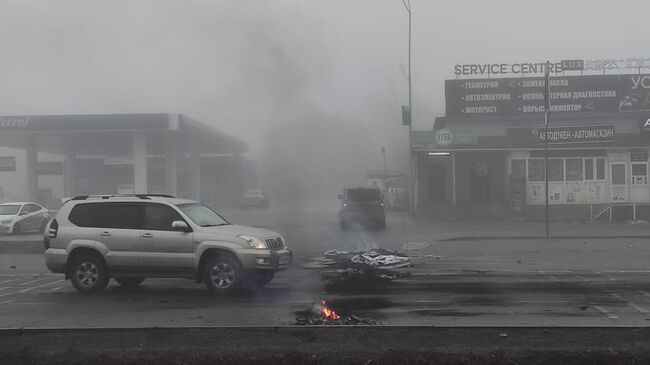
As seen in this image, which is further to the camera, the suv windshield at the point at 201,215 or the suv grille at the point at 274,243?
the suv windshield at the point at 201,215

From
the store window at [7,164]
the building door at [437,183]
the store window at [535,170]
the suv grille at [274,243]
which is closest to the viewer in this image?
the suv grille at [274,243]

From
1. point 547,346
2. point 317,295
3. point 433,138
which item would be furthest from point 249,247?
point 433,138

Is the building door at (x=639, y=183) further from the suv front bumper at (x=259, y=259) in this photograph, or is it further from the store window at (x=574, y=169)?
the suv front bumper at (x=259, y=259)

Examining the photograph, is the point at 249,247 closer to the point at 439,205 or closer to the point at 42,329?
the point at 42,329

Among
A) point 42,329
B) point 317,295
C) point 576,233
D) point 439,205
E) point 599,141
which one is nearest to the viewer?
point 42,329

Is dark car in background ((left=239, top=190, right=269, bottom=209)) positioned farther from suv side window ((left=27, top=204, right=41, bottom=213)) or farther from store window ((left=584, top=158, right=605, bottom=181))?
store window ((left=584, top=158, right=605, bottom=181))

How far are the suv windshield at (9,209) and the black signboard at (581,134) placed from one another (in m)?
17.9

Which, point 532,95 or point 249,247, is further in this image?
point 532,95

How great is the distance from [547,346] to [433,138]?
58.9ft

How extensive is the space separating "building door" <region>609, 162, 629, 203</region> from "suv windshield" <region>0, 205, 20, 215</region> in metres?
20.2

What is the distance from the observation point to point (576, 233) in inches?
659

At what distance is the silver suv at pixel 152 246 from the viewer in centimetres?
750

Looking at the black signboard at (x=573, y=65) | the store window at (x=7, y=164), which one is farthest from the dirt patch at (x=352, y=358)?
the store window at (x=7, y=164)

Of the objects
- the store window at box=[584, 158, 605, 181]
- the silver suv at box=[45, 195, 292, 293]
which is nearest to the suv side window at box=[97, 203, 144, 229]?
the silver suv at box=[45, 195, 292, 293]
